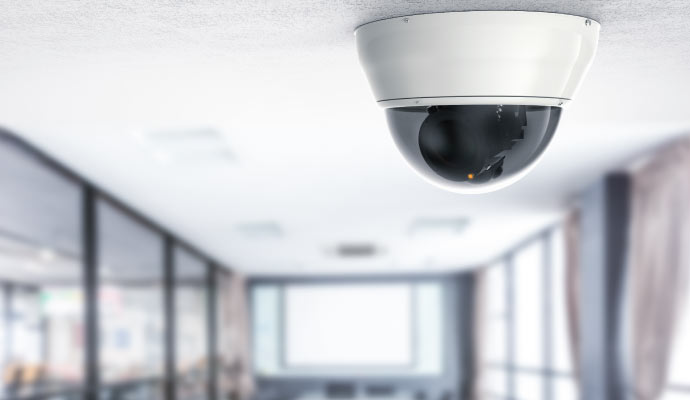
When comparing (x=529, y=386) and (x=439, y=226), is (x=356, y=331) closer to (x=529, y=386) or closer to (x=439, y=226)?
(x=529, y=386)

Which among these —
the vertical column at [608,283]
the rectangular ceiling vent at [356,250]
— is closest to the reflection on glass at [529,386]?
the rectangular ceiling vent at [356,250]

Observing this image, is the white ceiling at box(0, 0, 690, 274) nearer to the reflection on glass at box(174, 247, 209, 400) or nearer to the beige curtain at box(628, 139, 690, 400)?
the beige curtain at box(628, 139, 690, 400)

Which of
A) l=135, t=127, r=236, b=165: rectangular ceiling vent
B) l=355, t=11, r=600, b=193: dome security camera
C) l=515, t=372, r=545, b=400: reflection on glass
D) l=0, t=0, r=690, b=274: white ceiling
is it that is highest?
l=135, t=127, r=236, b=165: rectangular ceiling vent

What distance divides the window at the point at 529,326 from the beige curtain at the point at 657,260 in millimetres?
1886

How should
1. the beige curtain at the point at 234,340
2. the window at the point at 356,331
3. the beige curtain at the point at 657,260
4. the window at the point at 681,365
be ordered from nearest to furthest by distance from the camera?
the beige curtain at the point at 657,260
the window at the point at 681,365
the beige curtain at the point at 234,340
the window at the point at 356,331

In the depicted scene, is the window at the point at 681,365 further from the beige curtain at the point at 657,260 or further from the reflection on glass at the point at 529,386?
the reflection on glass at the point at 529,386

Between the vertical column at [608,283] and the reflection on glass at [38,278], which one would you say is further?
the vertical column at [608,283]

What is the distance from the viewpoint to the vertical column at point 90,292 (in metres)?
6.14

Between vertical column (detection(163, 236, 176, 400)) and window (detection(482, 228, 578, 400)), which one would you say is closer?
window (detection(482, 228, 578, 400))

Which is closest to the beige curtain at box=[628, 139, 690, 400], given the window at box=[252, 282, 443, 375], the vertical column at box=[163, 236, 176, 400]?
the vertical column at box=[163, 236, 176, 400]

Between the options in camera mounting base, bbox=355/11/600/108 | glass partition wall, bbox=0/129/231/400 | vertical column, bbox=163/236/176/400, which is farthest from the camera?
vertical column, bbox=163/236/176/400

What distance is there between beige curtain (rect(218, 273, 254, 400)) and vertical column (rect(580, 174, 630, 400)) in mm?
6491

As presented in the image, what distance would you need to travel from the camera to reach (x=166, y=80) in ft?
8.43

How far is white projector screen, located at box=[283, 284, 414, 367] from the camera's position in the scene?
13000 millimetres
